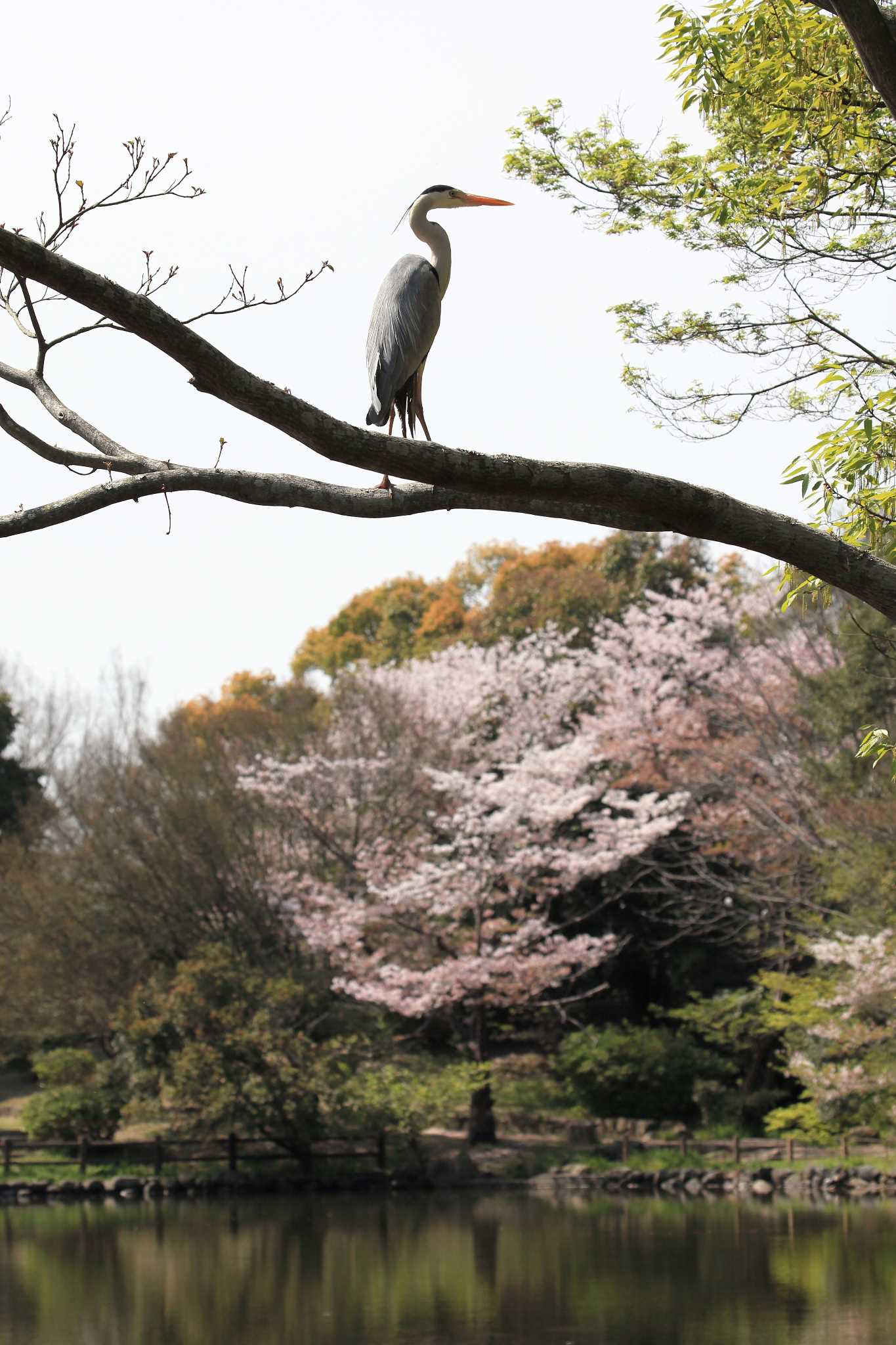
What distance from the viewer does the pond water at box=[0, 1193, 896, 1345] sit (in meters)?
8.74

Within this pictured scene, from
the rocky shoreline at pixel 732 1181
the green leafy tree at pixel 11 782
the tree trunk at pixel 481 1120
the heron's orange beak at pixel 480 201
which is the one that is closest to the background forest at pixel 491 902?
the tree trunk at pixel 481 1120

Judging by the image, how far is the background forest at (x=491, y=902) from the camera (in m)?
16.8

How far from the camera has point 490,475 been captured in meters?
3.86

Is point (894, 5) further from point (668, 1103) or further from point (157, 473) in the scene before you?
point (668, 1103)

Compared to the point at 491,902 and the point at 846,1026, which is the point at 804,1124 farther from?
the point at 491,902

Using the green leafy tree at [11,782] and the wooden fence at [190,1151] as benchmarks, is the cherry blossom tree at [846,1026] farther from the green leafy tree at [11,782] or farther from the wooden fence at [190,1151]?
the green leafy tree at [11,782]

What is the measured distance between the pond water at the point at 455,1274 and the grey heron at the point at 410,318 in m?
5.54

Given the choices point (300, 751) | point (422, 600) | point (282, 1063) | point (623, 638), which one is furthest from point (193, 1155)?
point (422, 600)

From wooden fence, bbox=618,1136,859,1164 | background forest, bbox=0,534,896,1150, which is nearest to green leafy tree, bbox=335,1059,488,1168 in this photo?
background forest, bbox=0,534,896,1150

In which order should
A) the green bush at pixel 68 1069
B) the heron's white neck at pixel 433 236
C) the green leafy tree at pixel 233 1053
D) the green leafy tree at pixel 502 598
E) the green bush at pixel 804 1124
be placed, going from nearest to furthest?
the heron's white neck at pixel 433 236 < the green leafy tree at pixel 233 1053 < the green bush at pixel 804 1124 < the green bush at pixel 68 1069 < the green leafy tree at pixel 502 598

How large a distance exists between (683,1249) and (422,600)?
23068 mm

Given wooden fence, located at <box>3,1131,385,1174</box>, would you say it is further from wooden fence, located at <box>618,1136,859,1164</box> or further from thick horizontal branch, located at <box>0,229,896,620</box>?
thick horizontal branch, located at <box>0,229,896,620</box>

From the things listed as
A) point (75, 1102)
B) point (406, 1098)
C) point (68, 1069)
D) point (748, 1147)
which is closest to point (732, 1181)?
point (748, 1147)

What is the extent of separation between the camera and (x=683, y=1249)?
11.8 m
